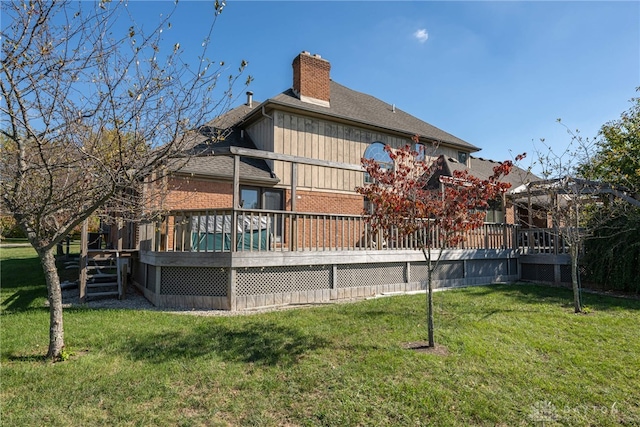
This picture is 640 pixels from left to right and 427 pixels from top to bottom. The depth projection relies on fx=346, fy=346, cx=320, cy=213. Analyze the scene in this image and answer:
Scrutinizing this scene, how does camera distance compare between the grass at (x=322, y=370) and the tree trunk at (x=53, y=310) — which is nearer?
the grass at (x=322, y=370)

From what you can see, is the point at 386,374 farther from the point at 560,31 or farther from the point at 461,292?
the point at 560,31

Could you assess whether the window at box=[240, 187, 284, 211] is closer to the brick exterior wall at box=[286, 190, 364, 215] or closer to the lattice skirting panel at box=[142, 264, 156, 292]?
the brick exterior wall at box=[286, 190, 364, 215]

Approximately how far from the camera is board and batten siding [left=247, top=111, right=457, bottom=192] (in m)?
12.5

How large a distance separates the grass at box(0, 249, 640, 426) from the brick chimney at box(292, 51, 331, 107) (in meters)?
9.45

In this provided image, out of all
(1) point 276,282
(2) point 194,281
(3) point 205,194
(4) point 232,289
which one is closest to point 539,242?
(1) point 276,282

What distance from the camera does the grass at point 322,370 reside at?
3357mm

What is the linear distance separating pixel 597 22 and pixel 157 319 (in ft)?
41.9

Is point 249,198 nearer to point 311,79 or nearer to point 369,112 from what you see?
point 311,79

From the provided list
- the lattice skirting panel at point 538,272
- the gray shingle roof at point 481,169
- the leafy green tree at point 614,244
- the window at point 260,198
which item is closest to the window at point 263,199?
the window at point 260,198

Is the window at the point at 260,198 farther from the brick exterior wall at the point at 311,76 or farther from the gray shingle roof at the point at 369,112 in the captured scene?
the brick exterior wall at the point at 311,76

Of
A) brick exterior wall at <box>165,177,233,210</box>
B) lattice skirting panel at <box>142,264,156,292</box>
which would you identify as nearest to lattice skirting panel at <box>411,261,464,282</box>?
brick exterior wall at <box>165,177,233,210</box>

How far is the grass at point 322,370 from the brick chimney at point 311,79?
945 centimetres

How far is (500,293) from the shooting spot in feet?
29.5

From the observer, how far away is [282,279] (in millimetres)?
7840
